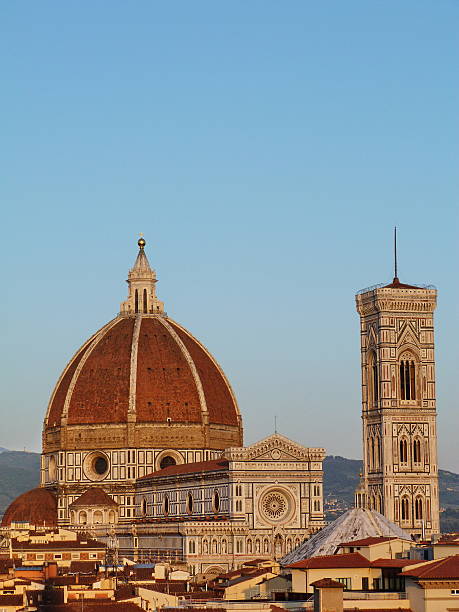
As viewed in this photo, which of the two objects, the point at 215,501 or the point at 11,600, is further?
the point at 215,501

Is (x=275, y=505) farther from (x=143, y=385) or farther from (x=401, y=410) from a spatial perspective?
(x=143, y=385)

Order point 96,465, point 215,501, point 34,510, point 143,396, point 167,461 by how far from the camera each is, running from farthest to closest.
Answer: point 96,465 < point 167,461 < point 143,396 < point 34,510 < point 215,501

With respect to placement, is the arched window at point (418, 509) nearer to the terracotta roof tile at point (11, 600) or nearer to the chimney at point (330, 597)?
the terracotta roof tile at point (11, 600)

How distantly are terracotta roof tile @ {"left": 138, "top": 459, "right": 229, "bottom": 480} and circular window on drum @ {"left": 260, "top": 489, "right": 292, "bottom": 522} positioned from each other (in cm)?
345

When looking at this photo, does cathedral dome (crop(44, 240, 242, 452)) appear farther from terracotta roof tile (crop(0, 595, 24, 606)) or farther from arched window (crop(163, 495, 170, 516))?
terracotta roof tile (crop(0, 595, 24, 606))

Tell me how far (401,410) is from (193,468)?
15.6 m

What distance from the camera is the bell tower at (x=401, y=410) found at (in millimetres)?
126000

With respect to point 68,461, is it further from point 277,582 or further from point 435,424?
point 277,582

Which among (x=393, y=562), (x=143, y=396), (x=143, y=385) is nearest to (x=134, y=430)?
(x=143, y=396)

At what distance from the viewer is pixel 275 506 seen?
121562mm

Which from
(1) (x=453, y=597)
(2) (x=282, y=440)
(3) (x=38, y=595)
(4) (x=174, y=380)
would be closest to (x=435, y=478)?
(2) (x=282, y=440)

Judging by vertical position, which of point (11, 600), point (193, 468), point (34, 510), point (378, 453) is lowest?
point (11, 600)

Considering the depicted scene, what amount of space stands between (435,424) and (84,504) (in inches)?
1109

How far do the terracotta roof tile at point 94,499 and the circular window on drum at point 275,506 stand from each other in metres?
20.5
